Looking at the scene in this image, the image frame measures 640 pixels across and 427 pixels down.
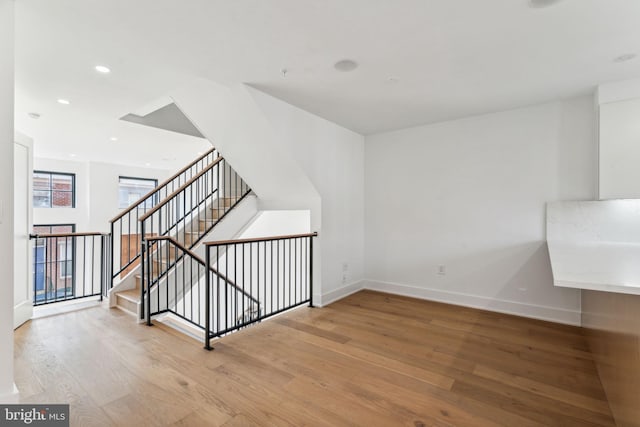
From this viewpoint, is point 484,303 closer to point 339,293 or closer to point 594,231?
point 594,231

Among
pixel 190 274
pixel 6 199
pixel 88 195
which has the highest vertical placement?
pixel 88 195

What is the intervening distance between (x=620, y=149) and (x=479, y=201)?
1.33 meters

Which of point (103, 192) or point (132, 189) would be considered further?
point (132, 189)

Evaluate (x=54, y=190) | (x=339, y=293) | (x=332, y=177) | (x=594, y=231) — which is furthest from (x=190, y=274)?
(x=54, y=190)

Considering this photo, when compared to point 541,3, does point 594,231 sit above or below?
below

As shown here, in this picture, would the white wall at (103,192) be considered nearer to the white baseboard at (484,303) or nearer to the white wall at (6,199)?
the white wall at (6,199)

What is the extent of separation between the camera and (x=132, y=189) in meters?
8.55

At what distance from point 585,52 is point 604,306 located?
6.26 feet

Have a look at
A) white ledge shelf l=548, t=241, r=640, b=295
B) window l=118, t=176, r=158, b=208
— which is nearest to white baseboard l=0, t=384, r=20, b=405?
white ledge shelf l=548, t=241, r=640, b=295

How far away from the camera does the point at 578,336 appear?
9.32ft

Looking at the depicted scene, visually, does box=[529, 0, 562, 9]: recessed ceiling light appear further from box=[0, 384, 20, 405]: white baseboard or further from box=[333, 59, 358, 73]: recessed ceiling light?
box=[0, 384, 20, 405]: white baseboard

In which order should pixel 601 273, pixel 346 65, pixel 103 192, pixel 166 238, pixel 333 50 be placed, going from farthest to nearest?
pixel 103 192 → pixel 166 238 → pixel 346 65 → pixel 333 50 → pixel 601 273

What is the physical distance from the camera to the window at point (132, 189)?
820 centimetres

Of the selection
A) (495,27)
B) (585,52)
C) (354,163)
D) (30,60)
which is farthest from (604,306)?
(30,60)
